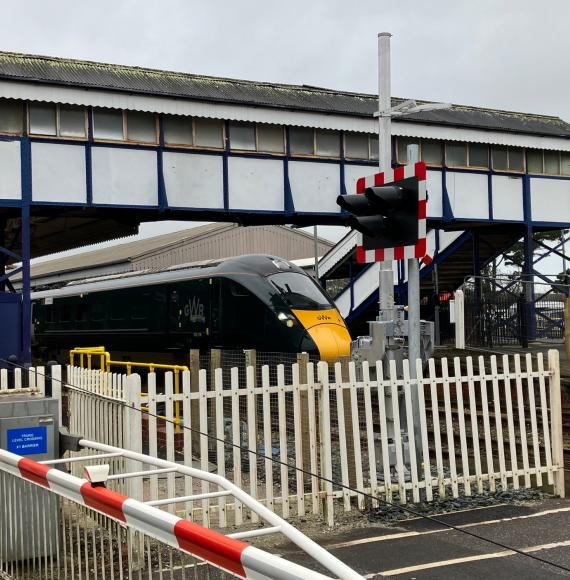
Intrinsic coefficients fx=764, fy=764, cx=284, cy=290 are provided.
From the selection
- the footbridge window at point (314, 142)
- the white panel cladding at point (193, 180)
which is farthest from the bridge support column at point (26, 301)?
the footbridge window at point (314, 142)

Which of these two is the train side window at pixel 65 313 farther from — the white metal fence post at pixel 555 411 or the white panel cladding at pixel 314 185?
the white metal fence post at pixel 555 411

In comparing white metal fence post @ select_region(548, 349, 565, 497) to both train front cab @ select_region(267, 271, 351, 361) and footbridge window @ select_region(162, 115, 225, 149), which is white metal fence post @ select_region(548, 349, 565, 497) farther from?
footbridge window @ select_region(162, 115, 225, 149)

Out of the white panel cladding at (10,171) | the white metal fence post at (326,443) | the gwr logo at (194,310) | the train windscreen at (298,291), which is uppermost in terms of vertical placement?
the white panel cladding at (10,171)

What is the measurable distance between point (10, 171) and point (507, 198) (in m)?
15.6

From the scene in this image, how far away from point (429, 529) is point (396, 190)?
321cm

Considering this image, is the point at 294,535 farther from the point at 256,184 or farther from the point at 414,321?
the point at 256,184

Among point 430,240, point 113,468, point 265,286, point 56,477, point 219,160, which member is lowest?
point 113,468

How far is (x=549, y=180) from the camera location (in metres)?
26.0

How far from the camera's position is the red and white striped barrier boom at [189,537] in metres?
2.42

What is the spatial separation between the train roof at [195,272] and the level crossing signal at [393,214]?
10172mm

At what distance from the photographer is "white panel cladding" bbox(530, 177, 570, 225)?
1009 inches

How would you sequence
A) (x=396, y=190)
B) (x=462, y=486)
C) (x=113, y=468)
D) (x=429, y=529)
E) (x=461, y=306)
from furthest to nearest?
1. (x=461, y=306)
2. (x=462, y=486)
3. (x=396, y=190)
4. (x=429, y=529)
5. (x=113, y=468)

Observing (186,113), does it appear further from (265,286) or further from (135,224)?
(265,286)

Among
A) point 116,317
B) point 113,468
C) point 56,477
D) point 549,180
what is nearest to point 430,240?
point 549,180
